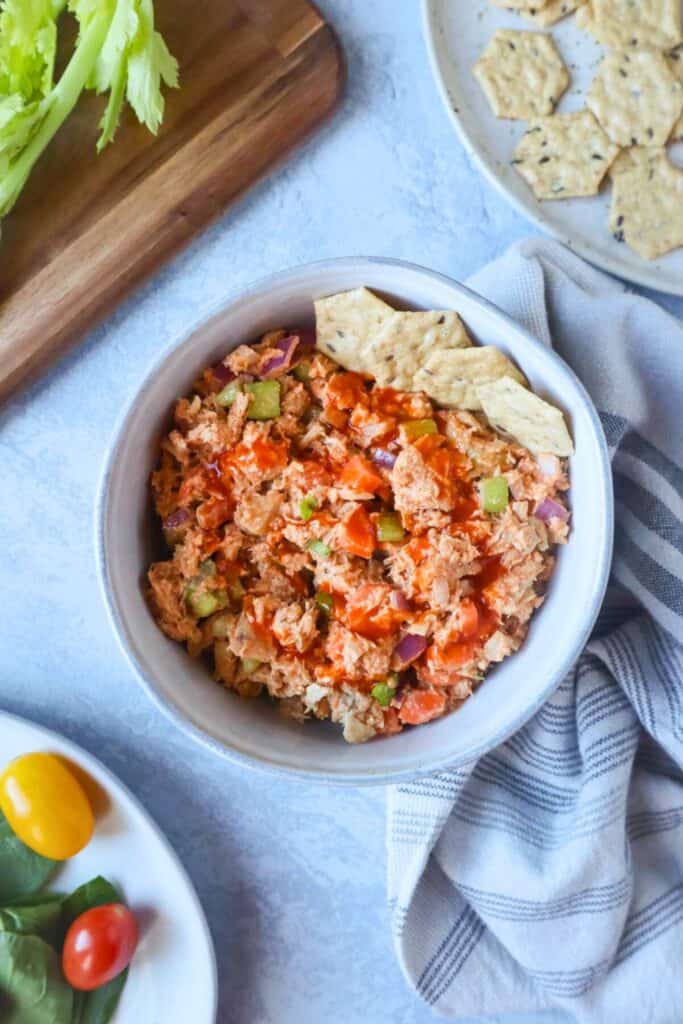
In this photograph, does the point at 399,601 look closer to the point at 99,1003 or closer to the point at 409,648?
the point at 409,648

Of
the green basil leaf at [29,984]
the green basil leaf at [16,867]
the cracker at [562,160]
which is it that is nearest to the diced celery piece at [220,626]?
the green basil leaf at [16,867]

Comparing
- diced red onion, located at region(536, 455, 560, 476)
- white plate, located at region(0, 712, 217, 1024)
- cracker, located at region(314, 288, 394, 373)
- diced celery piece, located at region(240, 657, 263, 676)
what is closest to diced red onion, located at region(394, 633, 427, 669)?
diced celery piece, located at region(240, 657, 263, 676)

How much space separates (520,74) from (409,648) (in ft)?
3.67

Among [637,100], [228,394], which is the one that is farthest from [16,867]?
[637,100]

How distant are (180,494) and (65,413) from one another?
0.45 meters

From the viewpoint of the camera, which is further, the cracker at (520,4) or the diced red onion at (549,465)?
the cracker at (520,4)

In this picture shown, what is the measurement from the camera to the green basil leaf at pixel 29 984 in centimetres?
198

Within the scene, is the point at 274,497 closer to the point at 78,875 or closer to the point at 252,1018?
the point at 78,875

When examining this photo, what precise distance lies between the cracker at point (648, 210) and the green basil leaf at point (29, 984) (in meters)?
1.76

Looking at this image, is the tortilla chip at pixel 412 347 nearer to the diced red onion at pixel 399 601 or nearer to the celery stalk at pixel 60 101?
the diced red onion at pixel 399 601

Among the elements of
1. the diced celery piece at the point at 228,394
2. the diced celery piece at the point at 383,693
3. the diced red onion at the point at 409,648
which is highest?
the diced celery piece at the point at 228,394

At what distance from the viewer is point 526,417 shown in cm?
169

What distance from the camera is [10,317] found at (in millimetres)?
1991

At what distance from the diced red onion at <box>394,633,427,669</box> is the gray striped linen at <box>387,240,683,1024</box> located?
328 mm
